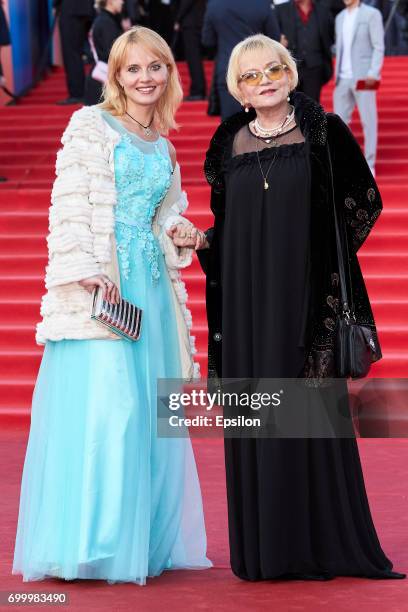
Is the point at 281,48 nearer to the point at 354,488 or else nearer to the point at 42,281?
the point at 354,488

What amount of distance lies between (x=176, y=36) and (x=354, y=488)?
12.7m

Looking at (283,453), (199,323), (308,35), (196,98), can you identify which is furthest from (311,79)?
(283,453)

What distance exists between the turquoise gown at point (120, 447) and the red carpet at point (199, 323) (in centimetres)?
12

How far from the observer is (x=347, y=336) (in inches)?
205

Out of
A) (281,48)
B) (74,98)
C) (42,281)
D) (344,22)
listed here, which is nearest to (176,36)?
(74,98)

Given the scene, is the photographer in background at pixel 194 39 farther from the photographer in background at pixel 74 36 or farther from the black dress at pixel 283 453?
the black dress at pixel 283 453

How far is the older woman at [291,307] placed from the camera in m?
5.29

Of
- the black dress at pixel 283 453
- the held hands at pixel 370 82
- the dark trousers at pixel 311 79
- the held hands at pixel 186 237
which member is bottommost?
the black dress at pixel 283 453

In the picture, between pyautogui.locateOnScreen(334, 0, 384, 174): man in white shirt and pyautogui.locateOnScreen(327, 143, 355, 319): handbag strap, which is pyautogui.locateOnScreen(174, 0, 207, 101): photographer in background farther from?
pyautogui.locateOnScreen(327, 143, 355, 319): handbag strap

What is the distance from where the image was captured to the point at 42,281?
36.2 feet

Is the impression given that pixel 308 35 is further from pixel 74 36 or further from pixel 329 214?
pixel 329 214

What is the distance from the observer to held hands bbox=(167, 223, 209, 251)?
5.50m

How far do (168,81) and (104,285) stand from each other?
934 millimetres

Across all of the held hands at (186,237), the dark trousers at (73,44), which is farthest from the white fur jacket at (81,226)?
the dark trousers at (73,44)
